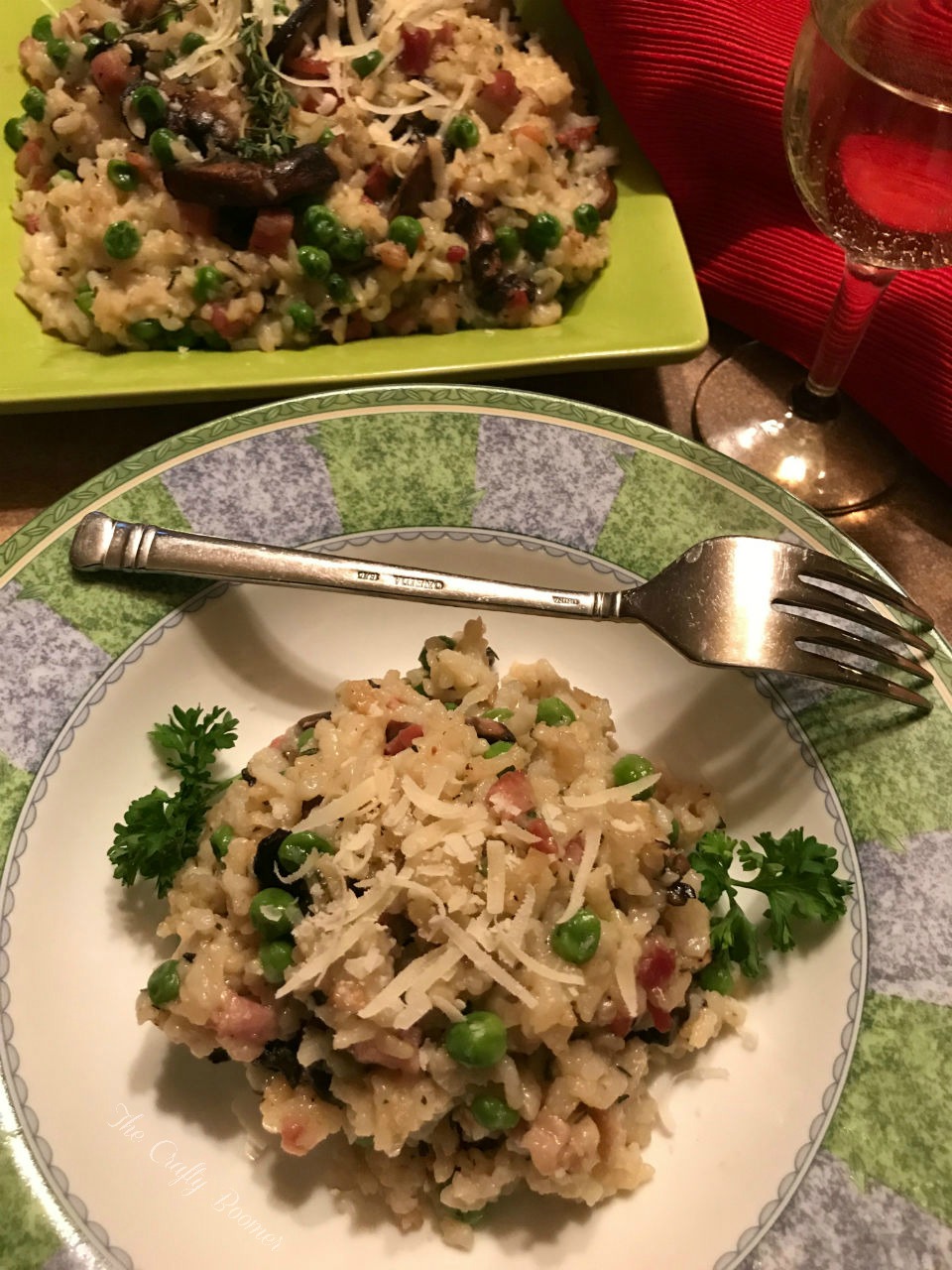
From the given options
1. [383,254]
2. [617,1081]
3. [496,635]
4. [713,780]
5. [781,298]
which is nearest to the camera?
[617,1081]

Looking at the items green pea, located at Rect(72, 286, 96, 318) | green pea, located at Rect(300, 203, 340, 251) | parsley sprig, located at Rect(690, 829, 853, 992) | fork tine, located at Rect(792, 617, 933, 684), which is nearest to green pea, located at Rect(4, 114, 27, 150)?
green pea, located at Rect(72, 286, 96, 318)

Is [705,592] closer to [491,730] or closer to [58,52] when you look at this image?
[491,730]

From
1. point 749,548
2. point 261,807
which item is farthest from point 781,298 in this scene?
point 261,807

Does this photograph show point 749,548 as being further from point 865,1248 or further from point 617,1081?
point 865,1248

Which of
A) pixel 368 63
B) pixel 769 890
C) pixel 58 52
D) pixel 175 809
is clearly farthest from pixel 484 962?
pixel 58 52

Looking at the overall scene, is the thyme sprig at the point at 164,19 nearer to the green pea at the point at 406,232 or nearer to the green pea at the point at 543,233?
the green pea at the point at 406,232
